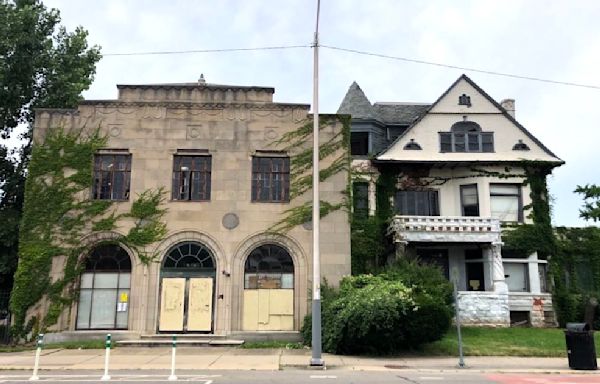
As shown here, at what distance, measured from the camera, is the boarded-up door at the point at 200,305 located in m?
20.9

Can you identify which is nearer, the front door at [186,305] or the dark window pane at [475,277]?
the front door at [186,305]

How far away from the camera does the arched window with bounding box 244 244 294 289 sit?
21578mm

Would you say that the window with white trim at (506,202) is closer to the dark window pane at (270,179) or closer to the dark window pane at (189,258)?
the dark window pane at (270,179)

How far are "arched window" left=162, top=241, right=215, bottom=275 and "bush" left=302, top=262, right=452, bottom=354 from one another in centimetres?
587

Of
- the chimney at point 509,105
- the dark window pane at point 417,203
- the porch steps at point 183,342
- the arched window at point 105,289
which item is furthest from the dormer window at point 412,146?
the arched window at point 105,289

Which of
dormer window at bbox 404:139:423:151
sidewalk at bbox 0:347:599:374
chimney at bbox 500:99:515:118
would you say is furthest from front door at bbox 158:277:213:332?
chimney at bbox 500:99:515:118

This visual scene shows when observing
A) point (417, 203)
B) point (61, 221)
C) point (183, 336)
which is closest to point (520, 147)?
point (417, 203)

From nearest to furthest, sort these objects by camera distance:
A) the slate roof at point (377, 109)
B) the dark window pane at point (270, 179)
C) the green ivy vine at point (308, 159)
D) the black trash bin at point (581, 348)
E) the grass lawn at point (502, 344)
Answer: the black trash bin at point (581, 348) → the grass lawn at point (502, 344) → the green ivy vine at point (308, 159) → the dark window pane at point (270, 179) → the slate roof at point (377, 109)

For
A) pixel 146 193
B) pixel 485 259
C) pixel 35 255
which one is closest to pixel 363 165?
pixel 485 259

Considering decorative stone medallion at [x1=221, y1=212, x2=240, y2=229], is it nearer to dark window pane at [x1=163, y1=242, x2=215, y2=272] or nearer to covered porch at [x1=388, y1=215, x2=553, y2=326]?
dark window pane at [x1=163, y1=242, x2=215, y2=272]

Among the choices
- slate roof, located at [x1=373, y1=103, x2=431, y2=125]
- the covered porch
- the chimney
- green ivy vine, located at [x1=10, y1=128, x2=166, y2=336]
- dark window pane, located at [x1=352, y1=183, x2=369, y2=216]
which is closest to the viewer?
green ivy vine, located at [x1=10, y1=128, x2=166, y2=336]

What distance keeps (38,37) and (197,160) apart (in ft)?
36.0

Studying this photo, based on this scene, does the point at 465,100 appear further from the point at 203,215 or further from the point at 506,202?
the point at 203,215

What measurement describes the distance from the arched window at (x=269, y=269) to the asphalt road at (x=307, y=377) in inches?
288
